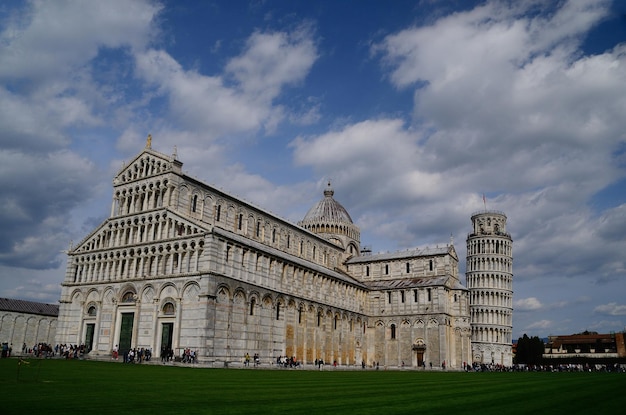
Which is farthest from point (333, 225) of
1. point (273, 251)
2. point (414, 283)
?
point (273, 251)

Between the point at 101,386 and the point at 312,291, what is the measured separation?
42.7 meters

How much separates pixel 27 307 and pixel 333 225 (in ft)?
153

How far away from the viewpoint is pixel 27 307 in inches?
2884

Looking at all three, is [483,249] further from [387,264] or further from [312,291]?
[312,291]

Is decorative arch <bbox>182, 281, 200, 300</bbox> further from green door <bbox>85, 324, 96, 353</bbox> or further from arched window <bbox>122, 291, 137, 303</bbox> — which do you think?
green door <bbox>85, 324, 96, 353</bbox>

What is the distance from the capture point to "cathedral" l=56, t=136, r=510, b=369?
45.0m

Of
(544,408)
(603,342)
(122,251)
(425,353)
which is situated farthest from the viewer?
(603,342)

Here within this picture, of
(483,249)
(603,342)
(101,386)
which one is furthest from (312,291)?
(603,342)

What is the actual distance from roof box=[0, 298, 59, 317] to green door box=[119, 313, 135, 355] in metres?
30.9

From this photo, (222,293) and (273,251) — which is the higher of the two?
(273,251)

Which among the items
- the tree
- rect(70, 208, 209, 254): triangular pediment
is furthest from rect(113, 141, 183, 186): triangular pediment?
the tree

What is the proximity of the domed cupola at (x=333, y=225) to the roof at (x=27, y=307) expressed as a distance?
4021 cm

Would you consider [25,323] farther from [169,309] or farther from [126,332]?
[169,309]

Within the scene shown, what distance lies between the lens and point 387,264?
254 feet
